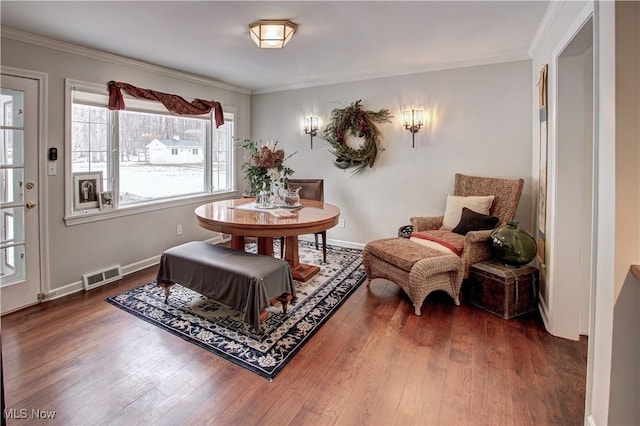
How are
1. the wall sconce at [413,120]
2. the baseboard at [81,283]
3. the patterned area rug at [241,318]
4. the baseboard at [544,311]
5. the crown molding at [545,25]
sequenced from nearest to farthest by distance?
the patterned area rug at [241,318]
the crown molding at [545,25]
the baseboard at [544,311]
the baseboard at [81,283]
the wall sconce at [413,120]

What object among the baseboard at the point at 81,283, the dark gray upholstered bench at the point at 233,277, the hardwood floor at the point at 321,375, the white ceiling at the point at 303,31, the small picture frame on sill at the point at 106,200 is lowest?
the hardwood floor at the point at 321,375

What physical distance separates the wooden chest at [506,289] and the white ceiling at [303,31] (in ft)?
6.51

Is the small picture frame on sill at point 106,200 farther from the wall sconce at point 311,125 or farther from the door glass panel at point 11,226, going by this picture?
the wall sconce at point 311,125

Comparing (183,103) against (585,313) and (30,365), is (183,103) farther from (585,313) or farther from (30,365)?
(585,313)

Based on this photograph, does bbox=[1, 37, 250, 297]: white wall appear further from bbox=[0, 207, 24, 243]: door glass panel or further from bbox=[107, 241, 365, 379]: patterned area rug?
bbox=[107, 241, 365, 379]: patterned area rug

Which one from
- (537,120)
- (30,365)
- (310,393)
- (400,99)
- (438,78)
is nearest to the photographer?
(310,393)

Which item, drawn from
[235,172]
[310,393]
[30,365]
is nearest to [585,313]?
[310,393]

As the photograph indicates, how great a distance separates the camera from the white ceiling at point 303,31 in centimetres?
240

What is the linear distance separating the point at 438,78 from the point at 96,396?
4133 millimetres

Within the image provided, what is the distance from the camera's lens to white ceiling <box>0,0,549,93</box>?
7.87ft

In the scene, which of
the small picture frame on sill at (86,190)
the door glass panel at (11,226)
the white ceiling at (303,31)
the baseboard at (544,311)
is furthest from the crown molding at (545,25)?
the door glass panel at (11,226)

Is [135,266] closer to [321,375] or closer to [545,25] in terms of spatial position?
[321,375]

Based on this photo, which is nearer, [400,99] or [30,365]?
[30,365]

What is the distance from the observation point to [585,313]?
2.40m
